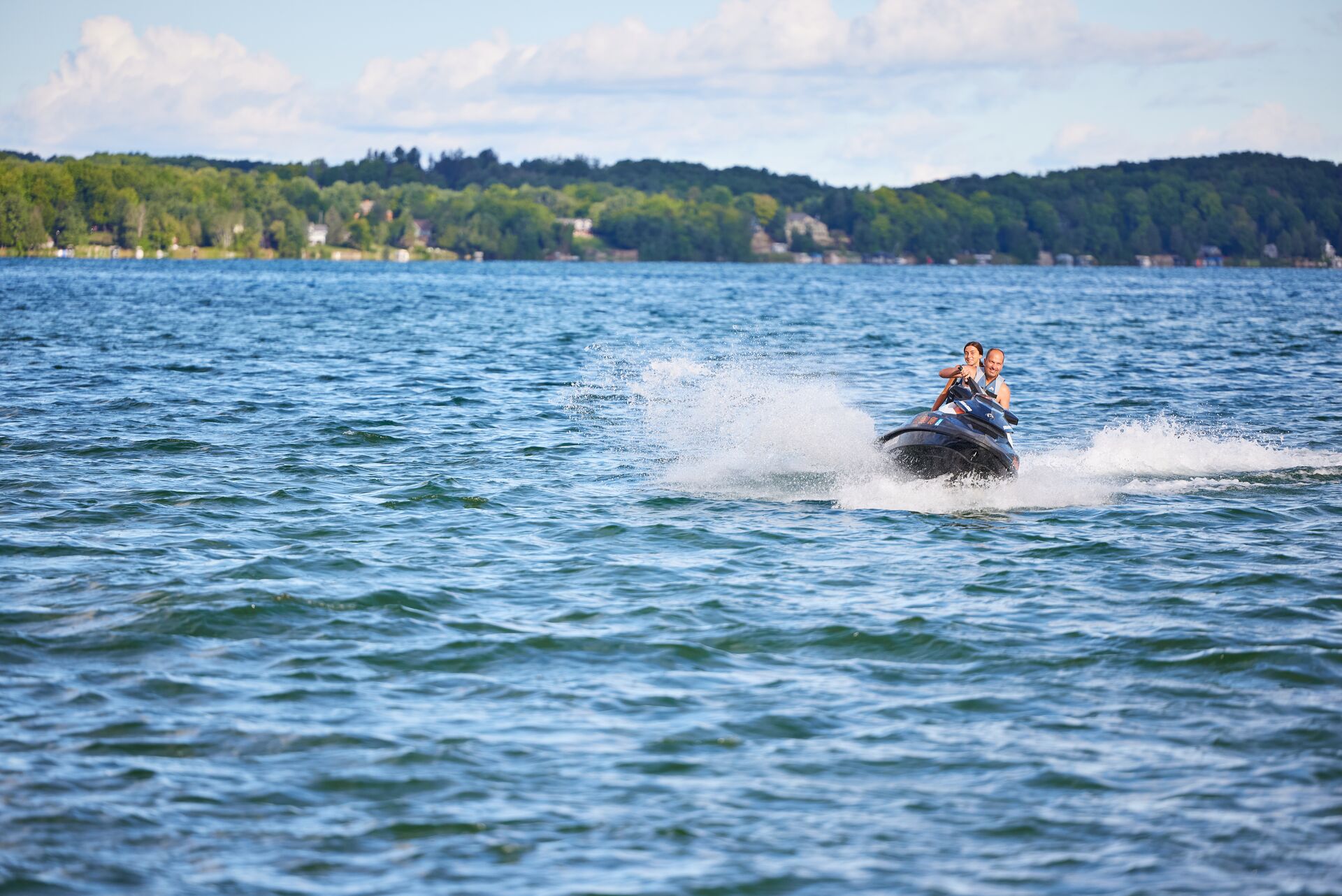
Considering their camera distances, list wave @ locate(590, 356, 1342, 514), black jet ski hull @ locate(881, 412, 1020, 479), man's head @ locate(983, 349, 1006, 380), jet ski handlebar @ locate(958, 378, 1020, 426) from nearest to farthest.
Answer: black jet ski hull @ locate(881, 412, 1020, 479) < wave @ locate(590, 356, 1342, 514) < jet ski handlebar @ locate(958, 378, 1020, 426) < man's head @ locate(983, 349, 1006, 380)

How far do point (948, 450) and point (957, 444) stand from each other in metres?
0.13

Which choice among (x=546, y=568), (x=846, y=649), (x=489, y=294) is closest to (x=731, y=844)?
(x=846, y=649)

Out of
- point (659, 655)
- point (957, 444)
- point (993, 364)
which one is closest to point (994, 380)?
point (993, 364)

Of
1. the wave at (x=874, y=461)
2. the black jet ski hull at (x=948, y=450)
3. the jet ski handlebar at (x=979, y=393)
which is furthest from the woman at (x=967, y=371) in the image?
the wave at (x=874, y=461)

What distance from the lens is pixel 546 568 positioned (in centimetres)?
1261

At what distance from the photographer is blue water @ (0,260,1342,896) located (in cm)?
696

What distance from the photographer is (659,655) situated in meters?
10.0

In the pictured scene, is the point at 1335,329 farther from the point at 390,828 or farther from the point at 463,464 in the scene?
the point at 390,828

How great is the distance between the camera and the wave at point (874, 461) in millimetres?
16125

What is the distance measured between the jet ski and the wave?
0.63 ft

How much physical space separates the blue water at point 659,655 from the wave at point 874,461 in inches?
3.8

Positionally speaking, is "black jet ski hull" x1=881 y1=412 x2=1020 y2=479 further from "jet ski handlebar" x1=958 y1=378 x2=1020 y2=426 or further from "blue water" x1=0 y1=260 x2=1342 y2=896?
"jet ski handlebar" x1=958 y1=378 x2=1020 y2=426

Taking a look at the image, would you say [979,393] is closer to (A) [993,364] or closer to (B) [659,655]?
(A) [993,364]

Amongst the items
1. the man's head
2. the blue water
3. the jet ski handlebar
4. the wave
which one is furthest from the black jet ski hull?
the man's head
